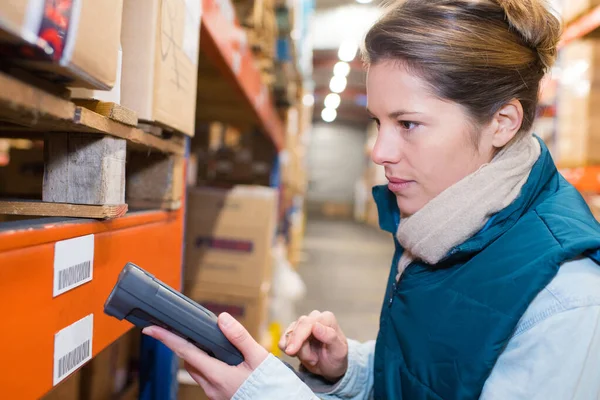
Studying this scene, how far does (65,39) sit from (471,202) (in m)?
0.89

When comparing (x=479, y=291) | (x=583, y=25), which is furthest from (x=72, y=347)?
(x=583, y=25)

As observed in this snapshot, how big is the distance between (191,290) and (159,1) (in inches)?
84.5

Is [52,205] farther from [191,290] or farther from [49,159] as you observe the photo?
[191,290]

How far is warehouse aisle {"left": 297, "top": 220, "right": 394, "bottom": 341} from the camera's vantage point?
5.07m

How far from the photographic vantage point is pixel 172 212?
4.54 feet

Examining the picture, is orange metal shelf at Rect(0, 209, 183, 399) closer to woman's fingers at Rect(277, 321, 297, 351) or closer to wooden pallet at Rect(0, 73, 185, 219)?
wooden pallet at Rect(0, 73, 185, 219)

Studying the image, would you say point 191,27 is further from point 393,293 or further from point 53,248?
point 393,293

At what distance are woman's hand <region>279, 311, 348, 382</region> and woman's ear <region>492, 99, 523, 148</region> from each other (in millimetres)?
662

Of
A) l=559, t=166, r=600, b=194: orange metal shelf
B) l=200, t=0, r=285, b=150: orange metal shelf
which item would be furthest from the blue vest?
l=559, t=166, r=600, b=194: orange metal shelf

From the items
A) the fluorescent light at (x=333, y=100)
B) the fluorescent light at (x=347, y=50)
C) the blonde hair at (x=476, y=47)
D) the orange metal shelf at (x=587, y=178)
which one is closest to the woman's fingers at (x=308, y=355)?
the blonde hair at (x=476, y=47)

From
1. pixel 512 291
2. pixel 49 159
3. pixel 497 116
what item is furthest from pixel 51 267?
pixel 497 116

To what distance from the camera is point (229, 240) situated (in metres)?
2.92

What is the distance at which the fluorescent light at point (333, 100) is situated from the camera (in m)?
17.1

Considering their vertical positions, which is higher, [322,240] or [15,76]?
[15,76]
